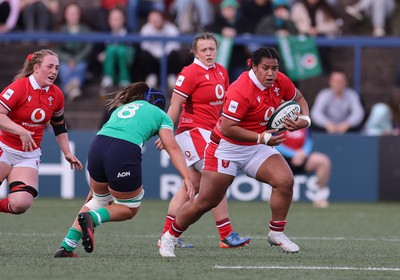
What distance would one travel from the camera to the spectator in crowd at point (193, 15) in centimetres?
1917

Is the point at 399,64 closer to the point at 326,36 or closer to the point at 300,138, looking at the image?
the point at 326,36

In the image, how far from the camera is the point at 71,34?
1786 cm

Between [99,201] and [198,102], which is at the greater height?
[198,102]

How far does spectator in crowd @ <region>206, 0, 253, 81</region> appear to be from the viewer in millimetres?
17547

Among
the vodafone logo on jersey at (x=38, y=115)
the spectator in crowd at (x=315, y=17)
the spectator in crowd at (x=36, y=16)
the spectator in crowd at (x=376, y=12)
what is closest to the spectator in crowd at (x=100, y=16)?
the spectator in crowd at (x=36, y=16)

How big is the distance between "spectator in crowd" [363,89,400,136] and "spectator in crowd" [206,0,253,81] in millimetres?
2280

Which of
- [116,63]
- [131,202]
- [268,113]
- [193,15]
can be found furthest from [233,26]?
[131,202]

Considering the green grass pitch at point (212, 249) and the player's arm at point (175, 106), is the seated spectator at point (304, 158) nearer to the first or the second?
the green grass pitch at point (212, 249)

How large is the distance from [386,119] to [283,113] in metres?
8.42

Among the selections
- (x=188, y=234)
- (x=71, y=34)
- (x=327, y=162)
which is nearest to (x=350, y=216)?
(x=327, y=162)

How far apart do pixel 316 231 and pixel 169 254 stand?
352 cm

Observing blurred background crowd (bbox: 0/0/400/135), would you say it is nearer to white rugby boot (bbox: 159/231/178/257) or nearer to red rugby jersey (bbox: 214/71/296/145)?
red rugby jersey (bbox: 214/71/296/145)

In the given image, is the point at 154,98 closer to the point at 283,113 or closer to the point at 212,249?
the point at 283,113

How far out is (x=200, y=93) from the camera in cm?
1091
